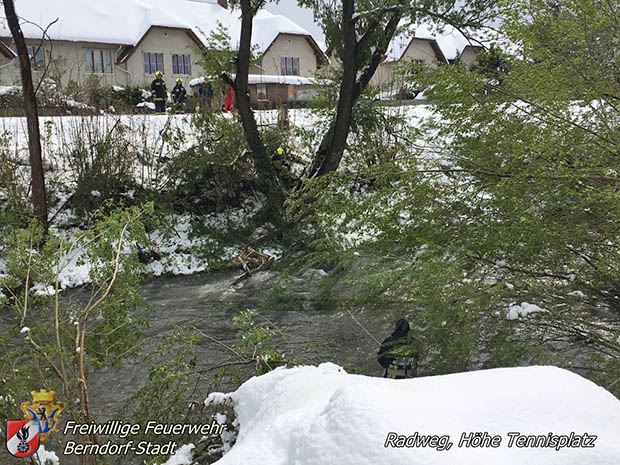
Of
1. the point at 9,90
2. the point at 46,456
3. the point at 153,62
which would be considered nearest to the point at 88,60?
the point at 153,62

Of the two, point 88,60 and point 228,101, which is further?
point 88,60

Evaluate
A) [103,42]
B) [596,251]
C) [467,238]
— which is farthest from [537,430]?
[103,42]

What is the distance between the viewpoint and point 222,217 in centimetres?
1355

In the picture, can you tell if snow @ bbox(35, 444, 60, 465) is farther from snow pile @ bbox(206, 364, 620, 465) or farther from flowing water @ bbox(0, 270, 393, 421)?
snow pile @ bbox(206, 364, 620, 465)

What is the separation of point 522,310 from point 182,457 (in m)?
2.55

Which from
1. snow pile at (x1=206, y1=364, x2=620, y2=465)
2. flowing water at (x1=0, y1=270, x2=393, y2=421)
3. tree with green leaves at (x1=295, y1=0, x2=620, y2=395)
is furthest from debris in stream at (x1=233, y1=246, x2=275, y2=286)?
snow pile at (x1=206, y1=364, x2=620, y2=465)

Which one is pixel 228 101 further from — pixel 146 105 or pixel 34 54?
pixel 146 105

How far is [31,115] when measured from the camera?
10.9 meters

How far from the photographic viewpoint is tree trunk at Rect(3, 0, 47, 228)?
417 inches

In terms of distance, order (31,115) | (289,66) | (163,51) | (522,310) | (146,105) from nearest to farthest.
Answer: (522,310) < (31,115) < (146,105) < (163,51) < (289,66)

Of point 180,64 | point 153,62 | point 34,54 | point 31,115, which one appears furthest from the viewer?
point 180,64

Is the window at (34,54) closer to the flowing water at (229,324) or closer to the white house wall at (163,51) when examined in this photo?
the white house wall at (163,51)

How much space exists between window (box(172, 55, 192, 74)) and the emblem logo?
28.9 m

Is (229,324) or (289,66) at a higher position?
(289,66)
